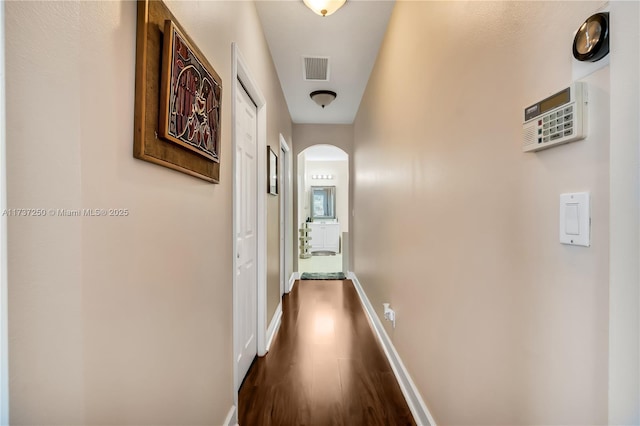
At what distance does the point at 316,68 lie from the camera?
3088 mm

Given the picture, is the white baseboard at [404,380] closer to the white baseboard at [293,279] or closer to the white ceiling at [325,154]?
the white baseboard at [293,279]

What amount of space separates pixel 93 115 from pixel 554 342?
1.22 meters

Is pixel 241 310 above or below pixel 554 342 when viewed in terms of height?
below

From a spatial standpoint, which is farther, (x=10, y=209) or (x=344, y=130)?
(x=344, y=130)

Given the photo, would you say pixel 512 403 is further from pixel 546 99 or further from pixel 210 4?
pixel 210 4

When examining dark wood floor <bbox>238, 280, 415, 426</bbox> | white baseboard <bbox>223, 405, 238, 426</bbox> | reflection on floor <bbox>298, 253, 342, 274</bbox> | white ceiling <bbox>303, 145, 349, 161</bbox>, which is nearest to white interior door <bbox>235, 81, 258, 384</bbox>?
dark wood floor <bbox>238, 280, 415, 426</bbox>

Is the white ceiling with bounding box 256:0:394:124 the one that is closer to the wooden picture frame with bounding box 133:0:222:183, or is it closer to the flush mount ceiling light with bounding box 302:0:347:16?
the flush mount ceiling light with bounding box 302:0:347:16

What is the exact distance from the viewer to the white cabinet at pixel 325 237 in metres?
8.40

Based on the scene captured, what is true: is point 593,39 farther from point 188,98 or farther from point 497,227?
point 188,98

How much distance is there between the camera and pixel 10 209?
497 millimetres

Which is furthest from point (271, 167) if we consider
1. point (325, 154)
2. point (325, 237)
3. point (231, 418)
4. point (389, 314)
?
point (325, 237)

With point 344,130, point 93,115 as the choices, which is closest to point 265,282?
point 93,115

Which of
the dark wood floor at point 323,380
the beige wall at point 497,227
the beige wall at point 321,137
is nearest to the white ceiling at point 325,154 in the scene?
the beige wall at point 321,137

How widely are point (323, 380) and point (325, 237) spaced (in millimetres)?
6440
